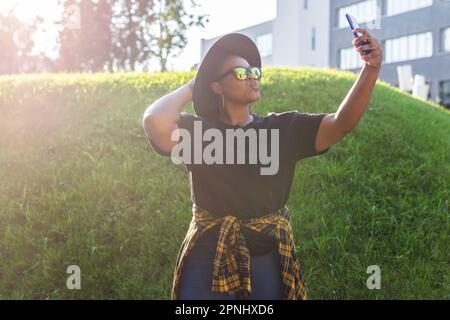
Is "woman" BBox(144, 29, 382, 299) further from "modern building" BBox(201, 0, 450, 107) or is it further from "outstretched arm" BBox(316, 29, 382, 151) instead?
"modern building" BBox(201, 0, 450, 107)

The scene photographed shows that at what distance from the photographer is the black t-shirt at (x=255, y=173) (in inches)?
106

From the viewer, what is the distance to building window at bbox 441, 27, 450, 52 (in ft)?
112

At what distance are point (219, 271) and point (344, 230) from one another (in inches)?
140

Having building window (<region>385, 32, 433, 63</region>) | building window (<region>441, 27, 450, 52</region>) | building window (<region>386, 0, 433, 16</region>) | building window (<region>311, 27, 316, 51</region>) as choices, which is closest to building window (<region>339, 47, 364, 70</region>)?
building window (<region>385, 32, 433, 63</region>)

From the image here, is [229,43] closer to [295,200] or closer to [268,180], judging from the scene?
[268,180]

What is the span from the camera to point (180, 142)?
2.81m

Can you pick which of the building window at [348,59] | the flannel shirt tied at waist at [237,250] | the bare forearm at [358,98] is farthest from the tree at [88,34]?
the bare forearm at [358,98]

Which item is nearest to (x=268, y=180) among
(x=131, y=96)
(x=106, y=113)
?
(x=106, y=113)

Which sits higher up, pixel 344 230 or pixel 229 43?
pixel 229 43

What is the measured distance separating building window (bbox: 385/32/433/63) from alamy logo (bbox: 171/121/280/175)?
3541 centimetres

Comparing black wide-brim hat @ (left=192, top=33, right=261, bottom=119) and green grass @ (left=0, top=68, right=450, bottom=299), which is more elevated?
black wide-brim hat @ (left=192, top=33, right=261, bottom=119)

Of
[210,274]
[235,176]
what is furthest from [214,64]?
[210,274]

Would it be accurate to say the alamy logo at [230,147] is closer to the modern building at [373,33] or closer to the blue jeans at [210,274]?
the blue jeans at [210,274]

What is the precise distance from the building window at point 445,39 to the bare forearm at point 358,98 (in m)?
34.8
